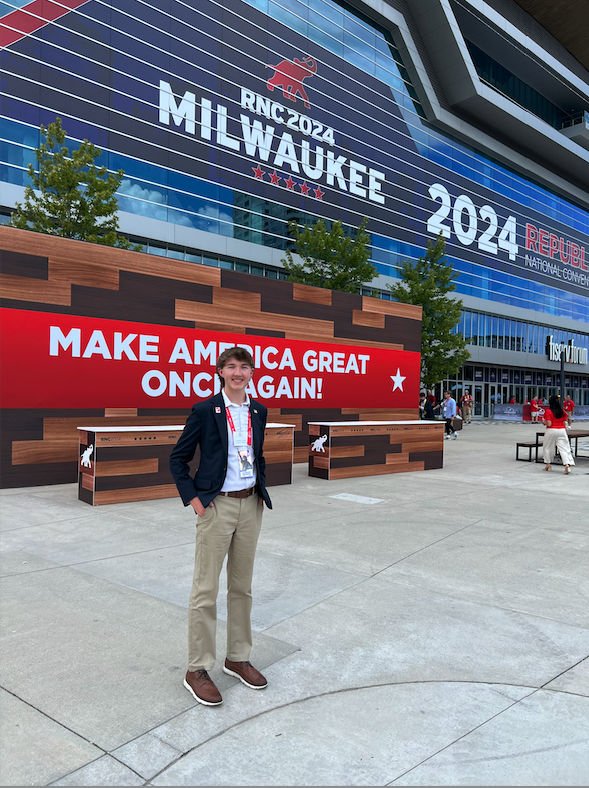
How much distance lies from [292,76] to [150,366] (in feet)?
81.4

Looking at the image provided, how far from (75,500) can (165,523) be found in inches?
81.8

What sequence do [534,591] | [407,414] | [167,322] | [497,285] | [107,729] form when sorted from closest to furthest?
1. [107,729]
2. [534,591]
3. [167,322]
4. [407,414]
5. [497,285]

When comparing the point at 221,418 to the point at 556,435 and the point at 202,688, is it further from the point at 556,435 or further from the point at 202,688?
the point at 556,435

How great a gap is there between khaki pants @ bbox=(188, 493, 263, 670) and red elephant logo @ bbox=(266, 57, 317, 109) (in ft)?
98.7

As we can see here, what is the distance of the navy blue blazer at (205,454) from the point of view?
10.5ft

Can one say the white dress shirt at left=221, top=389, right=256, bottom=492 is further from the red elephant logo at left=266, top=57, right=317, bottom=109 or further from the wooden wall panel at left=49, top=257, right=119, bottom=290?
the red elephant logo at left=266, top=57, right=317, bottom=109

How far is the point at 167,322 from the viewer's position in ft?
36.3

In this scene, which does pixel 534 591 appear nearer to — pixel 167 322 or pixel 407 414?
pixel 167 322

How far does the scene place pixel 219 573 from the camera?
10.7 feet

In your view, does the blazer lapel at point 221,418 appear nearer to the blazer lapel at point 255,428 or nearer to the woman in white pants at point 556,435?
the blazer lapel at point 255,428

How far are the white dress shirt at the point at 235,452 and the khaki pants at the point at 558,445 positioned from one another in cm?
1176

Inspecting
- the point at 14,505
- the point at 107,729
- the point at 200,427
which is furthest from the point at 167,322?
the point at 107,729

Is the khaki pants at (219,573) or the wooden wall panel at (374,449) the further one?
the wooden wall panel at (374,449)

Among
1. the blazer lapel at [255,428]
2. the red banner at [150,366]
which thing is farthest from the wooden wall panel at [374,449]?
the blazer lapel at [255,428]
